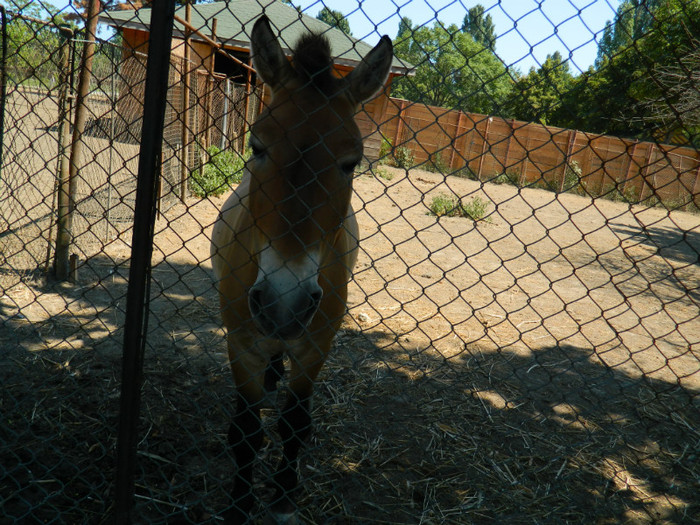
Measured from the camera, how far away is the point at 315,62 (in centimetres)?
235

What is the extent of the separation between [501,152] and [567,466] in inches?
759

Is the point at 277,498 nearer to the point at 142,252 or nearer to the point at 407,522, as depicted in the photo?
the point at 407,522

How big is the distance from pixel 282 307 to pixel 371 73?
113 cm

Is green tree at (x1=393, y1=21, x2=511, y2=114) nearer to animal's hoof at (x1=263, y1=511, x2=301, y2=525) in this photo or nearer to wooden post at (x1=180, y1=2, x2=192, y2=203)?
wooden post at (x1=180, y1=2, x2=192, y2=203)

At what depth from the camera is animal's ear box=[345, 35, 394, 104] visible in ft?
7.13

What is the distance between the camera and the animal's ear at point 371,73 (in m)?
2.17

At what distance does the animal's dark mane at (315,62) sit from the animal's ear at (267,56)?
0.06 metres

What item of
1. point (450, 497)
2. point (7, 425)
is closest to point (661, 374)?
point (450, 497)

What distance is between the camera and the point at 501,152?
2100 centimetres

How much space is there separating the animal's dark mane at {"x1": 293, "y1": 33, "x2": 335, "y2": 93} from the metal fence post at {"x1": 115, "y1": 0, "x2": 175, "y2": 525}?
58 cm

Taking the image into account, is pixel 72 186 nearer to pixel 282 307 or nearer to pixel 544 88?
pixel 282 307

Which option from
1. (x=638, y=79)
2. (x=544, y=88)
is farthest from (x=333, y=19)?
(x=544, y=88)

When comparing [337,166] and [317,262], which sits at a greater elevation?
[337,166]

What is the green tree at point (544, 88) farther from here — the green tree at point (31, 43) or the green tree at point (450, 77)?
the green tree at point (31, 43)
